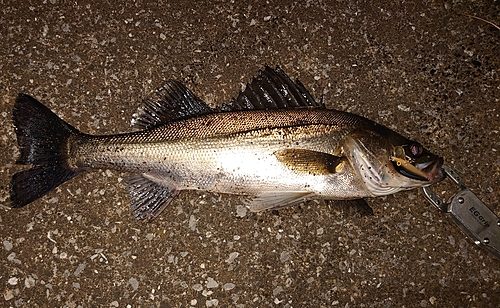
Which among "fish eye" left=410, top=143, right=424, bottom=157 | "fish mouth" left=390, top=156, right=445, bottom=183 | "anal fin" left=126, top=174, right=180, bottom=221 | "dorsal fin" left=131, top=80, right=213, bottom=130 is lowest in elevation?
"anal fin" left=126, top=174, right=180, bottom=221

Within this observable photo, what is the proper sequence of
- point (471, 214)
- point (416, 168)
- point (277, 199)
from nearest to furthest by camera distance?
1. point (416, 168)
2. point (277, 199)
3. point (471, 214)

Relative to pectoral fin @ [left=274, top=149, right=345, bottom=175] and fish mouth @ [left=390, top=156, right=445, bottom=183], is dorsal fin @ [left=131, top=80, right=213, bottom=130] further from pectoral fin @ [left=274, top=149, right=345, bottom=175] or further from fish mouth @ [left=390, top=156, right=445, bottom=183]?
fish mouth @ [left=390, top=156, right=445, bottom=183]

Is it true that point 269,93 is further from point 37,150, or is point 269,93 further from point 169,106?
point 37,150

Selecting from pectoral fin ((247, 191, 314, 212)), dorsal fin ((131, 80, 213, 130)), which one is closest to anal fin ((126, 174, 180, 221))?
dorsal fin ((131, 80, 213, 130))

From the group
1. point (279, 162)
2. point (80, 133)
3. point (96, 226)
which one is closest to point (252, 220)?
point (279, 162)

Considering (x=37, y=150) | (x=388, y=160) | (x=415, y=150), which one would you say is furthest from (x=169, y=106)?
(x=415, y=150)

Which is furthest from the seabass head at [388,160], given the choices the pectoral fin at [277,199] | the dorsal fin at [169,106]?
the dorsal fin at [169,106]
